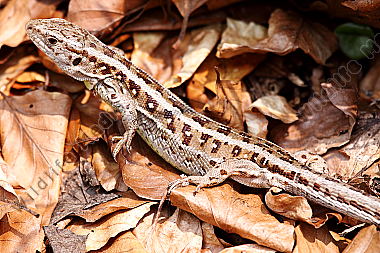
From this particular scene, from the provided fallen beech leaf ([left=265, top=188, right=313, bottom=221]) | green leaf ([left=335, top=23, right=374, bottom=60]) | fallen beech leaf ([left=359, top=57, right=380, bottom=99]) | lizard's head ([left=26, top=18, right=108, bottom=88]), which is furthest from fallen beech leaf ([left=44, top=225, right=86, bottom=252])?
green leaf ([left=335, top=23, right=374, bottom=60])

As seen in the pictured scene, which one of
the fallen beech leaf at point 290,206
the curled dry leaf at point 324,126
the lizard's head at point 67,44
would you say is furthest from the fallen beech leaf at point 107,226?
the curled dry leaf at point 324,126

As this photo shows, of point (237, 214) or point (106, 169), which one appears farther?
point (106, 169)

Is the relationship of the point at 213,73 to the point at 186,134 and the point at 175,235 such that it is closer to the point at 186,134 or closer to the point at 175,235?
the point at 186,134

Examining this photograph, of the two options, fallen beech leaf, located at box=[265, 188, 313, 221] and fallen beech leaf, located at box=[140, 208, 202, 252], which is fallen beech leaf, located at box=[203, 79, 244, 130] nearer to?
fallen beech leaf, located at box=[265, 188, 313, 221]

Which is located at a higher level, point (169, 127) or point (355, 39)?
point (355, 39)

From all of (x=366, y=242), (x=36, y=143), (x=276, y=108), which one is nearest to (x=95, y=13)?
(x=36, y=143)

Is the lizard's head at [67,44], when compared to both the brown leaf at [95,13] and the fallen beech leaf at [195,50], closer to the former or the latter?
the brown leaf at [95,13]

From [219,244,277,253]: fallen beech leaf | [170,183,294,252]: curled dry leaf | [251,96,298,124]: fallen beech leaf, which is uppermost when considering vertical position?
[251,96,298,124]: fallen beech leaf

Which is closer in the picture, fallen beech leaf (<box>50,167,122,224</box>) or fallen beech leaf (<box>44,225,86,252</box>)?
fallen beech leaf (<box>44,225,86,252</box>)
